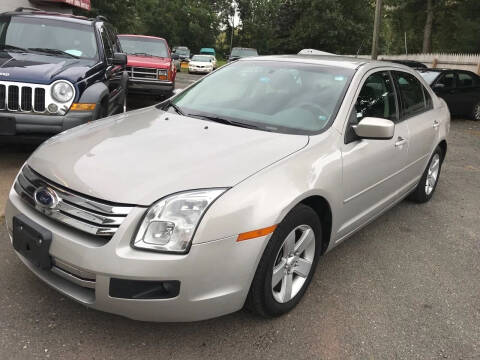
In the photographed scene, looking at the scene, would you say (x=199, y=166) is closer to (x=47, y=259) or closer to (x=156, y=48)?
(x=47, y=259)

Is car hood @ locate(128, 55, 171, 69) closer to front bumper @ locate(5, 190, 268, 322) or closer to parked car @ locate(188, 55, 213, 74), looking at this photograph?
front bumper @ locate(5, 190, 268, 322)

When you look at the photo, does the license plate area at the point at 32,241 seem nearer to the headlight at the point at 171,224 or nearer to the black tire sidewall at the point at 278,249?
the headlight at the point at 171,224

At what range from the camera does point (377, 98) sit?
361 cm

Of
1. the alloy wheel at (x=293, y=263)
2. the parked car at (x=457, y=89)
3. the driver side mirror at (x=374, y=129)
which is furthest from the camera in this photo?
the parked car at (x=457, y=89)

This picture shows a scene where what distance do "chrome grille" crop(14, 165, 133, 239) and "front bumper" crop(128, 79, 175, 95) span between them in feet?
24.9

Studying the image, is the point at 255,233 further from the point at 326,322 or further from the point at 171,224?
the point at 326,322

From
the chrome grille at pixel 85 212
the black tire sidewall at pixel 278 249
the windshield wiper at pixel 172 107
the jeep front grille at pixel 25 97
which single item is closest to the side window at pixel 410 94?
the black tire sidewall at pixel 278 249

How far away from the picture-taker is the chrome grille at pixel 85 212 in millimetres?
2137

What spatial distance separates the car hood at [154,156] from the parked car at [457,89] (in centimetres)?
990

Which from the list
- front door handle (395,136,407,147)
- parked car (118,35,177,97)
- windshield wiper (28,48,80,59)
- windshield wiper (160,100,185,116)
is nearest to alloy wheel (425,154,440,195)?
front door handle (395,136,407,147)

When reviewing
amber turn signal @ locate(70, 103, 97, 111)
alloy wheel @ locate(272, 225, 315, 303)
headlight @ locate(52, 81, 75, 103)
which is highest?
headlight @ locate(52, 81, 75, 103)

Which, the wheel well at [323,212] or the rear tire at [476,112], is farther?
the rear tire at [476,112]

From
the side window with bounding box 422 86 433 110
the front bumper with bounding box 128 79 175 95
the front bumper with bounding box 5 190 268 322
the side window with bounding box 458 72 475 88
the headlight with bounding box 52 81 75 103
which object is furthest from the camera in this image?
the side window with bounding box 458 72 475 88

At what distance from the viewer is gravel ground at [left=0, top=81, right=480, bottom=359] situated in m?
2.36
